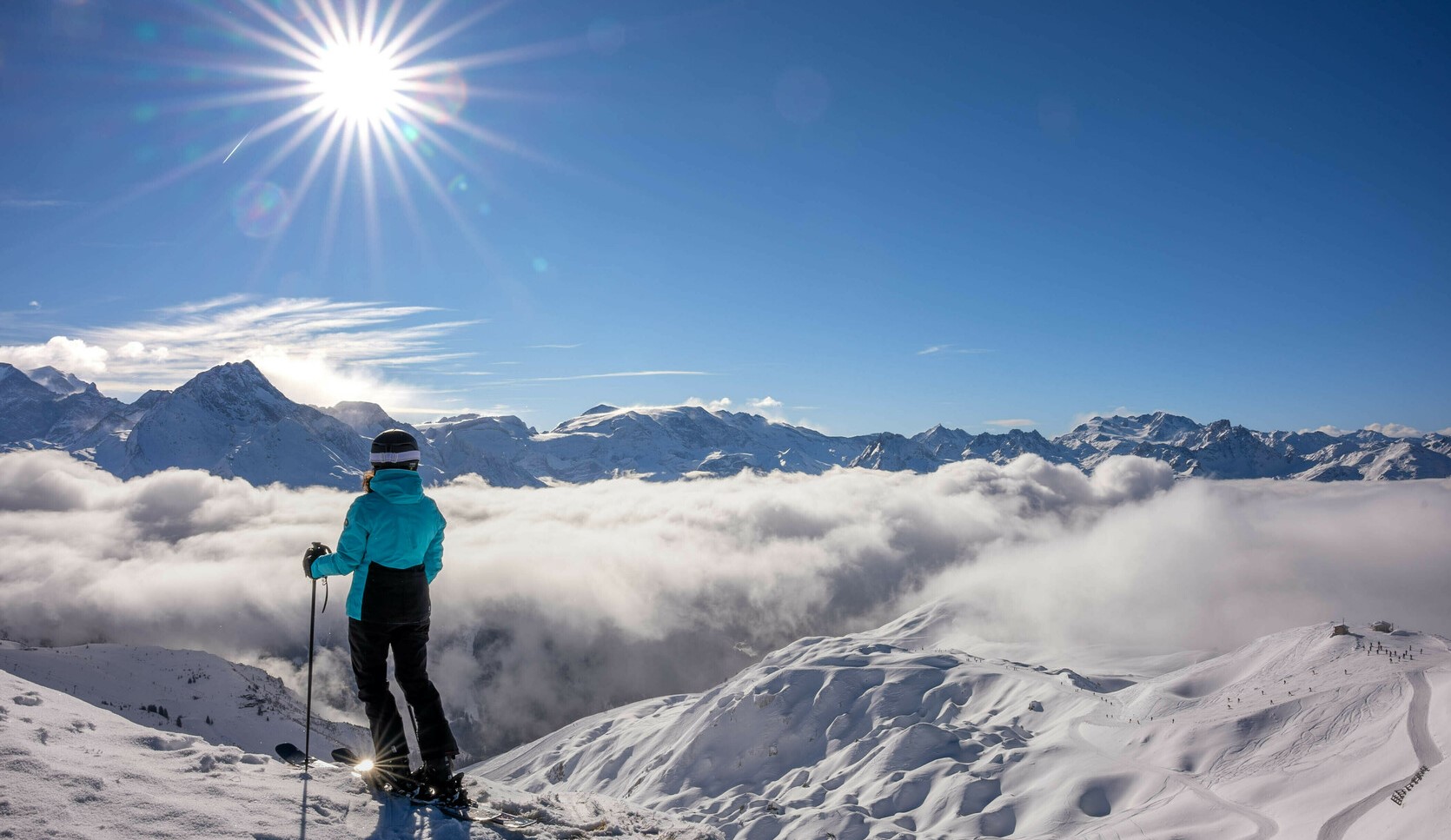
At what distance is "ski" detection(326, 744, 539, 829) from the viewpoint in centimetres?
720

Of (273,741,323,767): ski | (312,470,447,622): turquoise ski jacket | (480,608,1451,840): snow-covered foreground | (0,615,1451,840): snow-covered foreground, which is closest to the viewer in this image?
(0,615,1451,840): snow-covered foreground

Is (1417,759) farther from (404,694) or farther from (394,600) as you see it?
(394,600)

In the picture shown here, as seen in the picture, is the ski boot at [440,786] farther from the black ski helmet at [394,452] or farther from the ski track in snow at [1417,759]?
the ski track in snow at [1417,759]

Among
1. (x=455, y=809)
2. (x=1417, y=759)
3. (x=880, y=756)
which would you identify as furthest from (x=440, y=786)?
(x=880, y=756)

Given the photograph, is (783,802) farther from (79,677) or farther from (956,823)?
(79,677)

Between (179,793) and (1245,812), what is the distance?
32325 mm

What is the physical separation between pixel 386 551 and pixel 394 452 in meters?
1.10

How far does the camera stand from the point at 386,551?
7.06m

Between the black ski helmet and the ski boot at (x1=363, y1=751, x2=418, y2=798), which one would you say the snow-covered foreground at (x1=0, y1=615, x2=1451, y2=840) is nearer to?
the ski boot at (x1=363, y1=751, x2=418, y2=798)

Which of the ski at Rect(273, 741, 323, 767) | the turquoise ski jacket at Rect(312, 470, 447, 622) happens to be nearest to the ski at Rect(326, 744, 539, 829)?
the ski at Rect(273, 741, 323, 767)

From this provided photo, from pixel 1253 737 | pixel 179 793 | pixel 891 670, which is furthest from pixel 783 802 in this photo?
pixel 179 793

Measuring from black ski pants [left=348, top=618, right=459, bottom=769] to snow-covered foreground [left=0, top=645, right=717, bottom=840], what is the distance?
571 mm

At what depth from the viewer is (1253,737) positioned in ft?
102

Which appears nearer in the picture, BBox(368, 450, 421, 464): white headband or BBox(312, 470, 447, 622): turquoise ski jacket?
BBox(312, 470, 447, 622): turquoise ski jacket
